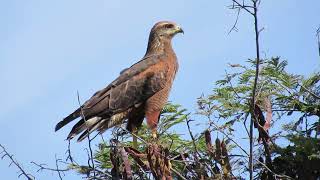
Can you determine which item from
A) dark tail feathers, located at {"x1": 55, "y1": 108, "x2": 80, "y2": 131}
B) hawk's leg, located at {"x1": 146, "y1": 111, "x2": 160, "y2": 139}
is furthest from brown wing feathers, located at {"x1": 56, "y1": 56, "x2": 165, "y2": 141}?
dark tail feathers, located at {"x1": 55, "y1": 108, "x2": 80, "y2": 131}

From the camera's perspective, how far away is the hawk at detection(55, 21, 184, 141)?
962cm

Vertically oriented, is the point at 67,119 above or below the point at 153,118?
below

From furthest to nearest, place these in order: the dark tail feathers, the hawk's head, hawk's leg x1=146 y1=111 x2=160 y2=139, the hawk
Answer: the hawk's head, the hawk, hawk's leg x1=146 y1=111 x2=160 y2=139, the dark tail feathers

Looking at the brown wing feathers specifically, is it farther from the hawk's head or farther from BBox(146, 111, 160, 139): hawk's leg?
the hawk's head

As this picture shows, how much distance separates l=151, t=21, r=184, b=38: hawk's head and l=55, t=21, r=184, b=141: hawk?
462mm

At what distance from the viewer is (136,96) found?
10.2m

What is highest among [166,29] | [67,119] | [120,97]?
[166,29]

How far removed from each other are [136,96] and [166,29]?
1598mm

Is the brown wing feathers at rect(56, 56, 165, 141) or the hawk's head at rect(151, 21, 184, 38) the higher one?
the hawk's head at rect(151, 21, 184, 38)

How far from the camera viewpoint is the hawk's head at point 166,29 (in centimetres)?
1122

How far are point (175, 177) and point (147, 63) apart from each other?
3799mm

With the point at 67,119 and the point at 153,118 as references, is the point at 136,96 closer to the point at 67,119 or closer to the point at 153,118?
the point at 153,118

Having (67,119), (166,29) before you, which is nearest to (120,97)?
(67,119)

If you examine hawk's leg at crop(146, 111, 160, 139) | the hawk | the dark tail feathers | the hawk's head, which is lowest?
the dark tail feathers
